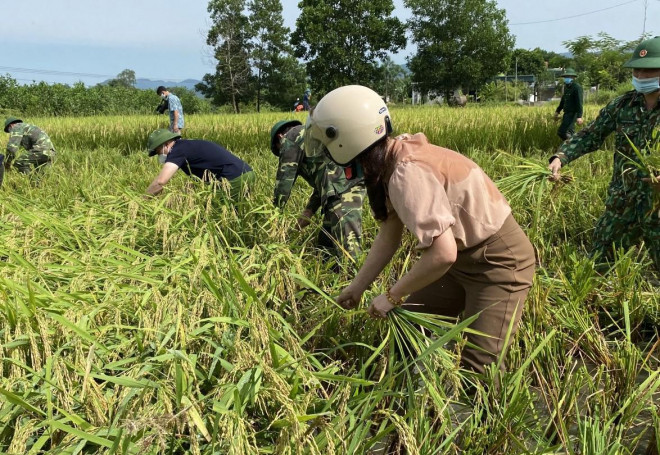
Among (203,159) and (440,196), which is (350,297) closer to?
(440,196)

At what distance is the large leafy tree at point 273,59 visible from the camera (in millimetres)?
38656

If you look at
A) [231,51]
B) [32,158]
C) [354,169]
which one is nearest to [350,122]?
[354,169]

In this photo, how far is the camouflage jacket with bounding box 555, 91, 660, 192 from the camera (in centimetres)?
295

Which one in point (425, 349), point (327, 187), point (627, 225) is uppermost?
point (327, 187)

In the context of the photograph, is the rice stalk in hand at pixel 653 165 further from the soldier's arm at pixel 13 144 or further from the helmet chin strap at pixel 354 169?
the soldier's arm at pixel 13 144

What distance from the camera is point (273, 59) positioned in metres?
39.1

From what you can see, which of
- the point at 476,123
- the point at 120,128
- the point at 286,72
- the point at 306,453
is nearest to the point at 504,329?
the point at 306,453

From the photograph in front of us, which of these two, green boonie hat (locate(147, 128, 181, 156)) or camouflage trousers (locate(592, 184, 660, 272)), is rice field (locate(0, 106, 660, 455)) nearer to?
camouflage trousers (locate(592, 184, 660, 272))

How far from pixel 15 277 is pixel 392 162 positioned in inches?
62.2

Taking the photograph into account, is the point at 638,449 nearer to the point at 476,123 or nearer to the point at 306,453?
the point at 306,453

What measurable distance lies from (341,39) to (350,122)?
115ft

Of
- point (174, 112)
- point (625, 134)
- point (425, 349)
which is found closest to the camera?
point (425, 349)

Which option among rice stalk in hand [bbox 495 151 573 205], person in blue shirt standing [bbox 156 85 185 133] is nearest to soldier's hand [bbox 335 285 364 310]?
rice stalk in hand [bbox 495 151 573 205]

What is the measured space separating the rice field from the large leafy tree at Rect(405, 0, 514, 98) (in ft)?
119
